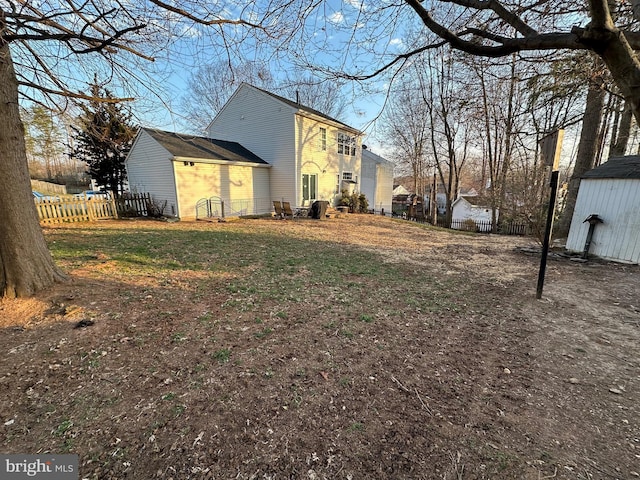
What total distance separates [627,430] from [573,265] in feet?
19.7

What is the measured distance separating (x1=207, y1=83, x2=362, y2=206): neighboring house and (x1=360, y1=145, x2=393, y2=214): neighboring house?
6514mm

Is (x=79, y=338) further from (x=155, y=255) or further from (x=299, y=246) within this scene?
(x=299, y=246)

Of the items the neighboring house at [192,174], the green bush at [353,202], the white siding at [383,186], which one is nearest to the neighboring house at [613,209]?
the green bush at [353,202]

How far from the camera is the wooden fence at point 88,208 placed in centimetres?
1045

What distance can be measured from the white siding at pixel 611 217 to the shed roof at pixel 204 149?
13129mm

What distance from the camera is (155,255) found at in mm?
6180

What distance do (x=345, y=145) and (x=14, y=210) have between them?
18018 millimetres

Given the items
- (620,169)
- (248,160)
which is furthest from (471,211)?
(248,160)

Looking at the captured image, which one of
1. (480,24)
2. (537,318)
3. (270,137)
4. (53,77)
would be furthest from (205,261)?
(270,137)

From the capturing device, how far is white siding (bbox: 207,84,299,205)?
15.2 meters

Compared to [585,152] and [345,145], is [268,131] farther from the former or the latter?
[585,152]

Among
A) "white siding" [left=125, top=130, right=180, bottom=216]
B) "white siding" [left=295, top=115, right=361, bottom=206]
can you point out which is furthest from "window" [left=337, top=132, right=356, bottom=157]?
"white siding" [left=125, top=130, right=180, bottom=216]

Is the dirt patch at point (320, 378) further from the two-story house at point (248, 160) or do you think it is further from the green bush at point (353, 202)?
the green bush at point (353, 202)

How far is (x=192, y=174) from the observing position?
12.9m
